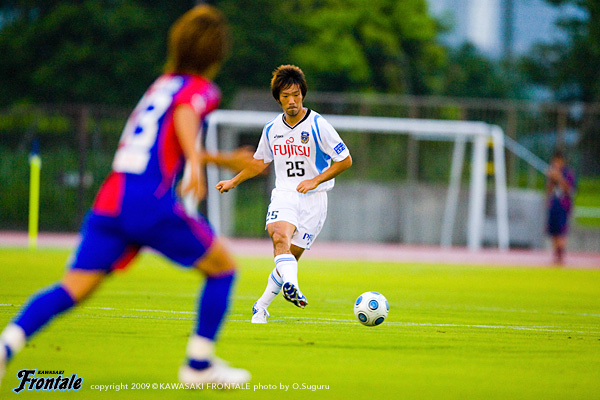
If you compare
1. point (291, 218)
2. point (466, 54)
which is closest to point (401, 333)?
point (291, 218)

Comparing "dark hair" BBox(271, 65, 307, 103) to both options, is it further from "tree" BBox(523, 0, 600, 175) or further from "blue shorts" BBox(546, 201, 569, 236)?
"tree" BBox(523, 0, 600, 175)

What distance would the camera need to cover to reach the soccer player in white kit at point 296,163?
307 inches

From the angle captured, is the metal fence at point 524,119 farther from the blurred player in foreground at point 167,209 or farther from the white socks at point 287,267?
the blurred player in foreground at point 167,209

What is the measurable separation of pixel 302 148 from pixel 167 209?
3.76 m

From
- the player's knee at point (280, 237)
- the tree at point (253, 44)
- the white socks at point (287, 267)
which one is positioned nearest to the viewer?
the white socks at point (287, 267)

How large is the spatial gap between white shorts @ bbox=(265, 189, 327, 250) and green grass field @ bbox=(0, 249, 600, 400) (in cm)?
79

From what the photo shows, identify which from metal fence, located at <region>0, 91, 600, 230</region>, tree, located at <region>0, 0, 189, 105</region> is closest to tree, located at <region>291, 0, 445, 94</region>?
tree, located at <region>0, 0, 189, 105</region>

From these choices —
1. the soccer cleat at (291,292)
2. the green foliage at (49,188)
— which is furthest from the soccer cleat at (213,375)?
the green foliage at (49,188)

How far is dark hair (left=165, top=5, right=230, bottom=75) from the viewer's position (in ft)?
14.9

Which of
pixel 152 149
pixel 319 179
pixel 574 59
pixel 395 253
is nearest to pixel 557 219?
pixel 395 253

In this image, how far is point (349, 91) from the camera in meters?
43.2

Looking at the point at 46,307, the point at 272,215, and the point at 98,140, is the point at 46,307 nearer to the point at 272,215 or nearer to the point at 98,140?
the point at 272,215

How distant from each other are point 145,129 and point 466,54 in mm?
64899

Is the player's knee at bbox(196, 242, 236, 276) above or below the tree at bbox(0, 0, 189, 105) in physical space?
below
